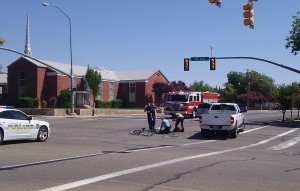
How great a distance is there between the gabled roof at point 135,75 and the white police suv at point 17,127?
176ft

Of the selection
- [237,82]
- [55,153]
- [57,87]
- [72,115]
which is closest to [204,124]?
[55,153]

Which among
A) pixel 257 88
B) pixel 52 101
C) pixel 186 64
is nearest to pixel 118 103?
pixel 52 101

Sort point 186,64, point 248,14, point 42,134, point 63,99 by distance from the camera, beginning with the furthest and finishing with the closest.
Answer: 1. point 63,99
2. point 186,64
3. point 248,14
4. point 42,134

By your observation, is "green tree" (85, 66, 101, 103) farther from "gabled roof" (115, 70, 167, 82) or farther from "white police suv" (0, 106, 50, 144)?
"white police suv" (0, 106, 50, 144)

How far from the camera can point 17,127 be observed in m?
17.4

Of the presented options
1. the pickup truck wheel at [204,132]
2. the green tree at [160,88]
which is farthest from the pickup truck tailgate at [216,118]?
the green tree at [160,88]

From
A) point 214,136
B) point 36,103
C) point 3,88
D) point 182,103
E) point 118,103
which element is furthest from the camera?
point 118,103

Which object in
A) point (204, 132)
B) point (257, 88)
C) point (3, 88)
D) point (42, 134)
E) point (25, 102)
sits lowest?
point (204, 132)

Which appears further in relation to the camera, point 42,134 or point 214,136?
point 214,136

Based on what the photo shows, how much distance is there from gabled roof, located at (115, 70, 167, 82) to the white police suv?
53.5m

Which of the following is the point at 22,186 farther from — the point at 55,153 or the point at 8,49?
the point at 8,49

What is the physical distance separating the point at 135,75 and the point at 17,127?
58731 mm

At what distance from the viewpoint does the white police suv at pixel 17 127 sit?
55.4 ft

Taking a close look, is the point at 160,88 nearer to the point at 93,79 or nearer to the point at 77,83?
the point at 93,79
